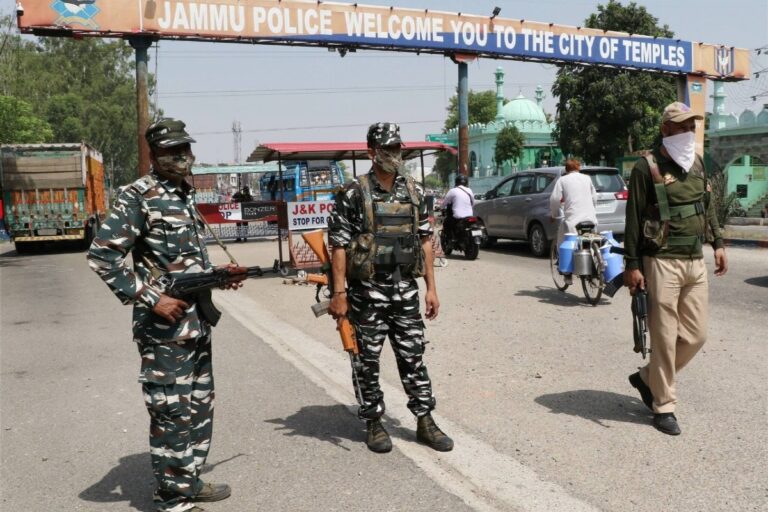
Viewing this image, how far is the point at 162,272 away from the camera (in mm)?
3141

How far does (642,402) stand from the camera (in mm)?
4727

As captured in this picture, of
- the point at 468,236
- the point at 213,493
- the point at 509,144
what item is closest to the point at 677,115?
the point at 213,493

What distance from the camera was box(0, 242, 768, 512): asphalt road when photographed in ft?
11.2

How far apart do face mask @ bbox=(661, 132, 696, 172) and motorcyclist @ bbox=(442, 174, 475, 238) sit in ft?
30.0

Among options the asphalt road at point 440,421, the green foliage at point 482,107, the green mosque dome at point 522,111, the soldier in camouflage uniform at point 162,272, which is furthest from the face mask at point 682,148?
the green foliage at point 482,107

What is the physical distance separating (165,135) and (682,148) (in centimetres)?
288

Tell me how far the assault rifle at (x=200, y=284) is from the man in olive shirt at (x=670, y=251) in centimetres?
239

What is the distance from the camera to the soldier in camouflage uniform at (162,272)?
3.00 meters

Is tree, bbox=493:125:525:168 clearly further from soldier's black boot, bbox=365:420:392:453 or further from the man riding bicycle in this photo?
soldier's black boot, bbox=365:420:392:453

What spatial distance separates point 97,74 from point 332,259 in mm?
68265

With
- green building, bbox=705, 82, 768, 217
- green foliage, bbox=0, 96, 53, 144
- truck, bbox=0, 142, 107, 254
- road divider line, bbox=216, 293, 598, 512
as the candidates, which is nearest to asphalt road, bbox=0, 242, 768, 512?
road divider line, bbox=216, 293, 598, 512

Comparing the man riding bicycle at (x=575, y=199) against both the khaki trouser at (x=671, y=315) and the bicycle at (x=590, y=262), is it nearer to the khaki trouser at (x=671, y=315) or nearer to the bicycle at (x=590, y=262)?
the bicycle at (x=590, y=262)

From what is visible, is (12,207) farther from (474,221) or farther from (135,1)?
(474,221)

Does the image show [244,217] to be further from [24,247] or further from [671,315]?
[671,315]
